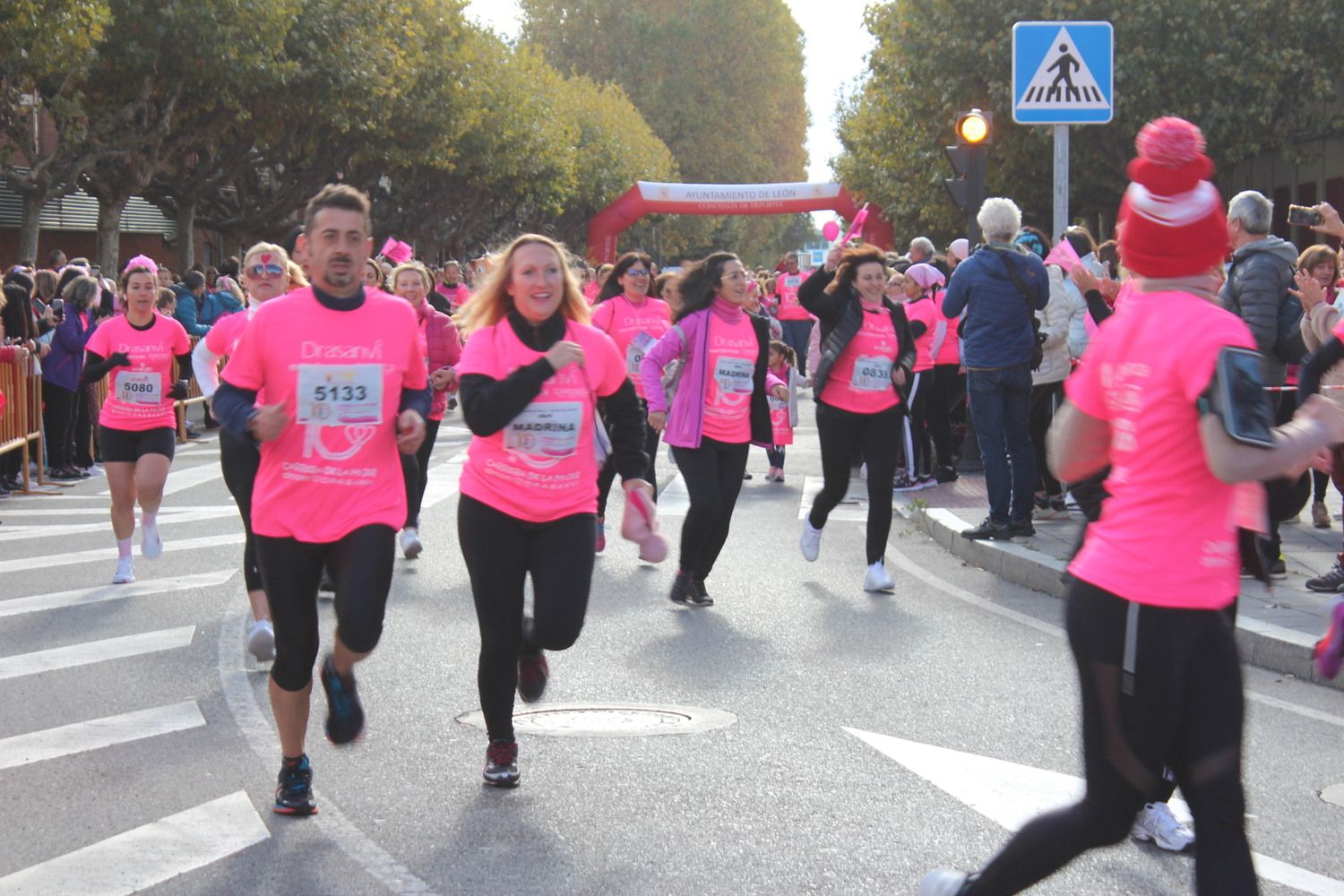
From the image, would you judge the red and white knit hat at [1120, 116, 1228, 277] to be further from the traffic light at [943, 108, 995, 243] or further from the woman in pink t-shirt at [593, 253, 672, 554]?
the traffic light at [943, 108, 995, 243]

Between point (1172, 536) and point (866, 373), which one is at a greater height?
point (866, 373)


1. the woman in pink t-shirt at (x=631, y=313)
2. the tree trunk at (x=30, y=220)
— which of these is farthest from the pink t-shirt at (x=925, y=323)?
the tree trunk at (x=30, y=220)

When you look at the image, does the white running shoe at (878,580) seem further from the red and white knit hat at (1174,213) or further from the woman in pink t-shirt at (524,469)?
the red and white knit hat at (1174,213)

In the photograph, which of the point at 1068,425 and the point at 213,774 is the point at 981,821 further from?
the point at 213,774

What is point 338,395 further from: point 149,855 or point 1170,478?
point 1170,478

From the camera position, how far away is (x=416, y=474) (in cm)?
1010

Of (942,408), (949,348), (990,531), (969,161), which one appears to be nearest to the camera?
(990,531)

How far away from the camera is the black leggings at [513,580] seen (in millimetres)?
5574

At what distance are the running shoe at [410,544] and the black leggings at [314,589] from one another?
207 inches

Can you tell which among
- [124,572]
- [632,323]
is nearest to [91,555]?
[124,572]

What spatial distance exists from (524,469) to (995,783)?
1.80m

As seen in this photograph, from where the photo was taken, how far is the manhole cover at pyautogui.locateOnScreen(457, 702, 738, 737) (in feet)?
21.0

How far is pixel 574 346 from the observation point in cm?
551

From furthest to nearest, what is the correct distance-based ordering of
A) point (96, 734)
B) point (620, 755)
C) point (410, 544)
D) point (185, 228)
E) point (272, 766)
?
point (185, 228) → point (410, 544) → point (96, 734) → point (620, 755) → point (272, 766)
